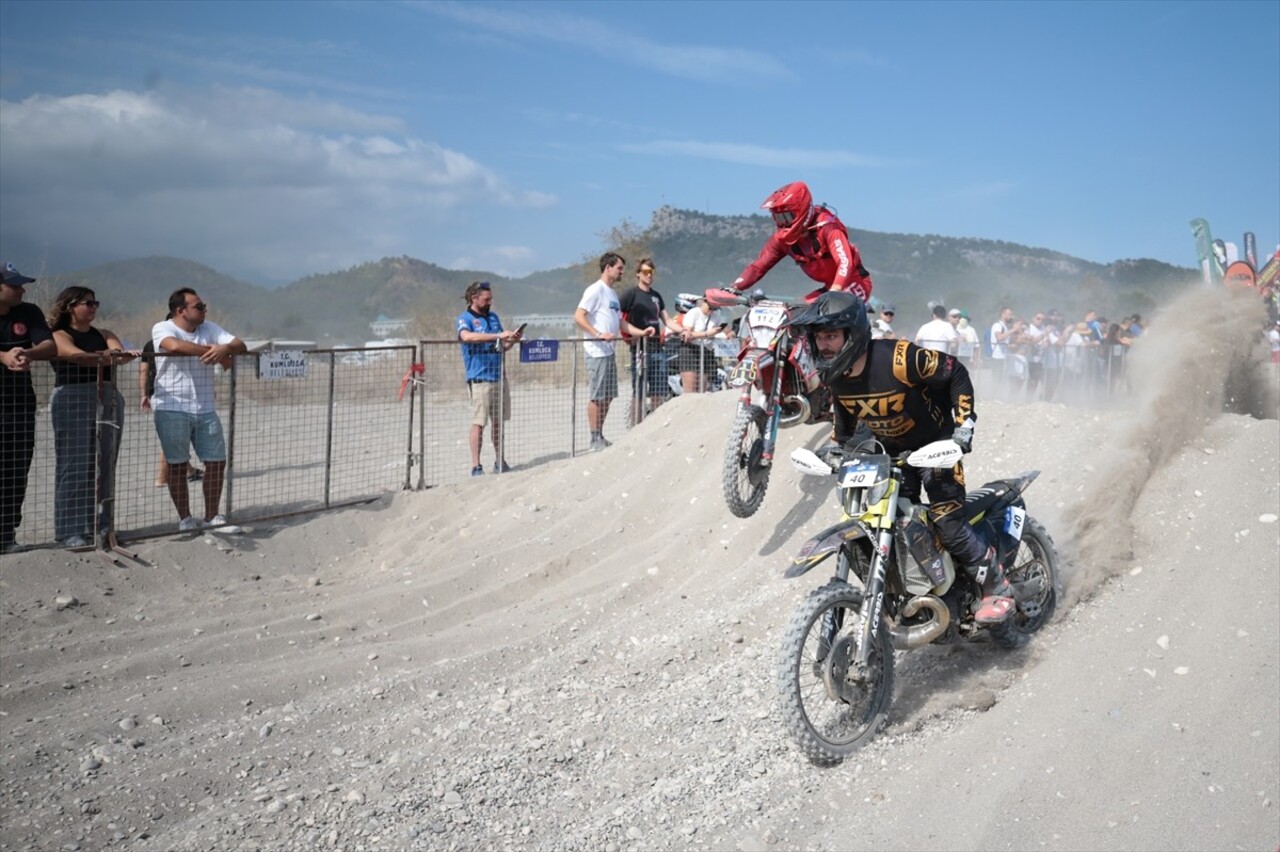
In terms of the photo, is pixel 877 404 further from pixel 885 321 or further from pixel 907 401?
pixel 885 321

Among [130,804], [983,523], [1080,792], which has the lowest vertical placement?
[130,804]

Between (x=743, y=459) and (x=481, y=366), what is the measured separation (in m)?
4.26

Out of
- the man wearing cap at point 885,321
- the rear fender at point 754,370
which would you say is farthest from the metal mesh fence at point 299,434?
the rear fender at point 754,370

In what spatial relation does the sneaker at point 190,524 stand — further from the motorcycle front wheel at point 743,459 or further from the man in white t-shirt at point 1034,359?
the man in white t-shirt at point 1034,359

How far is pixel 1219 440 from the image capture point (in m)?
8.04

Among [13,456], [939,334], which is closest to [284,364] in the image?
[13,456]

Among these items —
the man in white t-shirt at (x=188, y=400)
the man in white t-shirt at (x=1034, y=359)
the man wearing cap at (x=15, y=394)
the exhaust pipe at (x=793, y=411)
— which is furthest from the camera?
the man in white t-shirt at (x=1034, y=359)

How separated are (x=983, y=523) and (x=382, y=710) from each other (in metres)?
3.48

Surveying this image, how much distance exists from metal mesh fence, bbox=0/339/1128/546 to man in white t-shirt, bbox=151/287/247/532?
0.35ft

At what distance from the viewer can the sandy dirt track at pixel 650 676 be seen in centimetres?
457

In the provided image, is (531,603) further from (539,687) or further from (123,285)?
(123,285)

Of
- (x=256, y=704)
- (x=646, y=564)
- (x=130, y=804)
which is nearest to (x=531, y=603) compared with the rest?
(x=646, y=564)

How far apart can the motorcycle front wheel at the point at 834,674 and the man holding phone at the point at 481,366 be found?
6.25 metres

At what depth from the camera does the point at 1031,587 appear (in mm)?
5898
